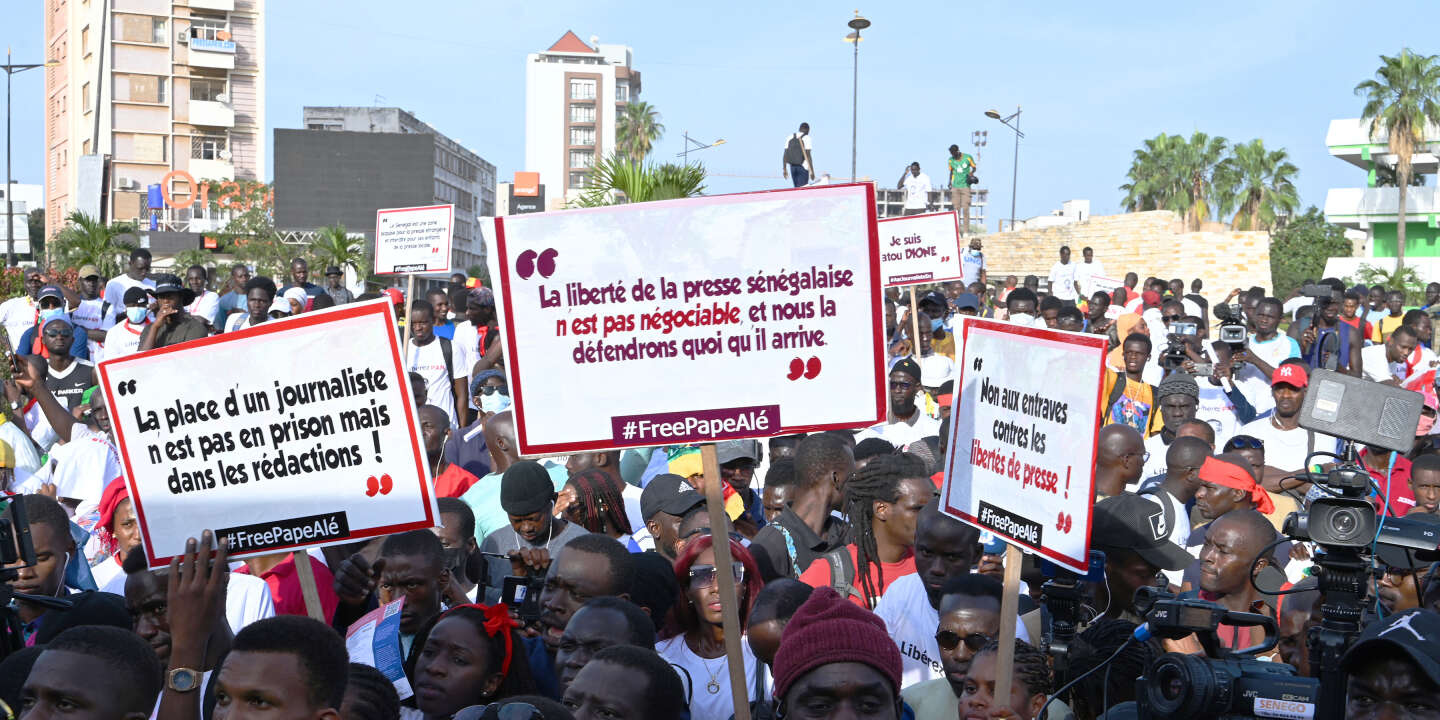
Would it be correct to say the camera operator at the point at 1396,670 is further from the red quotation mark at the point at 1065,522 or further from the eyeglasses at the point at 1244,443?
the eyeglasses at the point at 1244,443

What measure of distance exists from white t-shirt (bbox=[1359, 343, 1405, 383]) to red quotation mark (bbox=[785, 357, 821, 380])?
997cm

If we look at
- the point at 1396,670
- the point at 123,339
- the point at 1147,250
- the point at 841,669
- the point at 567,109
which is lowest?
the point at 841,669

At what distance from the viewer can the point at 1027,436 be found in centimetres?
431

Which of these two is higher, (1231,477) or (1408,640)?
(1408,640)

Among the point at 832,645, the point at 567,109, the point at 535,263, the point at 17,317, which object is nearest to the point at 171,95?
the point at 567,109

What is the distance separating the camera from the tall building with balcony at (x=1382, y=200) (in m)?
53.9

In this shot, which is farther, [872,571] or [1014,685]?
[872,571]

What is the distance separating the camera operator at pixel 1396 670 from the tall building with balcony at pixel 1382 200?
5610 centimetres

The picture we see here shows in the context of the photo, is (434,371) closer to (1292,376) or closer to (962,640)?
(1292,376)

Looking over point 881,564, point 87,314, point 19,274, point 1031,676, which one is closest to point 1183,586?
point 881,564

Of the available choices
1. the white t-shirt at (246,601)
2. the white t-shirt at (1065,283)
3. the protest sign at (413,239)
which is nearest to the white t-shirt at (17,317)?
the protest sign at (413,239)

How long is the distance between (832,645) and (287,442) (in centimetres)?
189

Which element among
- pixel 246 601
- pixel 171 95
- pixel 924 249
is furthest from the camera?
pixel 171 95

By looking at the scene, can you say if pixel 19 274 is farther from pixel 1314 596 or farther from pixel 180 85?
pixel 180 85
